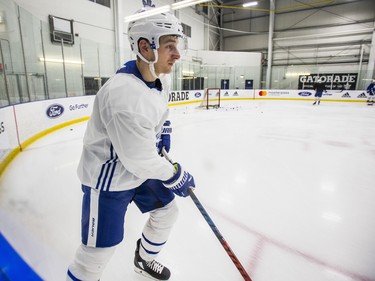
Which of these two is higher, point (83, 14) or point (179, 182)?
point (83, 14)

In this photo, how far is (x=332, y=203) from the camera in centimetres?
218

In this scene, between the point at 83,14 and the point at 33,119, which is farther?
the point at 83,14

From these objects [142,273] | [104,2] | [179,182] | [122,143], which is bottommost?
[142,273]

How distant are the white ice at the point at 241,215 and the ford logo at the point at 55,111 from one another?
1.32 metres

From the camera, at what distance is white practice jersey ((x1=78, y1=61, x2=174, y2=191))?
32.3 inches

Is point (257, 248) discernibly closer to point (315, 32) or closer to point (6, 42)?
point (6, 42)

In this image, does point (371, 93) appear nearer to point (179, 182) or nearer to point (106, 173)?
point (179, 182)

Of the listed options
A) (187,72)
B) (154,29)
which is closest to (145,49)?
(154,29)

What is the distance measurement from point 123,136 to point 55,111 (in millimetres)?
5169

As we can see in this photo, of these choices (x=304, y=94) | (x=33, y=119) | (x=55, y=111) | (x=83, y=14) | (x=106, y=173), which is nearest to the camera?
(x=106, y=173)

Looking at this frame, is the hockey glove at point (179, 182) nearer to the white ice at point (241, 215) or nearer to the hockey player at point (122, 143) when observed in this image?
the hockey player at point (122, 143)

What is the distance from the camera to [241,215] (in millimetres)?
1955

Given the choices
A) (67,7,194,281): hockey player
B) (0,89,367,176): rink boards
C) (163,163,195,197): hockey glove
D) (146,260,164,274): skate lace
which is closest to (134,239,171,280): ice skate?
(146,260,164,274): skate lace

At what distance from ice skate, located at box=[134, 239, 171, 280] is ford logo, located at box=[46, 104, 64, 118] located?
4.57 metres
